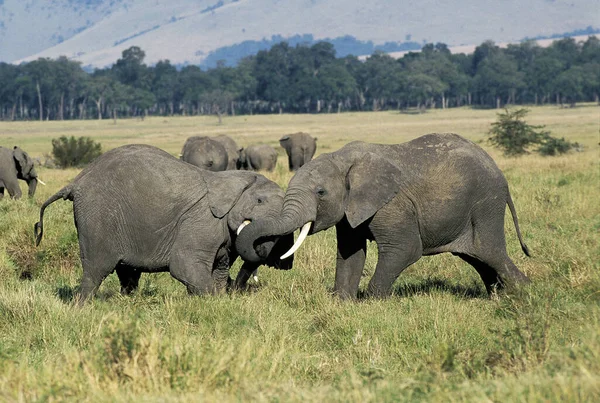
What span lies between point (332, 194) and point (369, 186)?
1.10ft

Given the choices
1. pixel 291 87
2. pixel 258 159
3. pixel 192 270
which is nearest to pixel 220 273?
pixel 192 270

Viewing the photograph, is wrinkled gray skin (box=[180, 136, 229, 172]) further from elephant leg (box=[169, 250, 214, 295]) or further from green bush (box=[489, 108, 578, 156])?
green bush (box=[489, 108, 578, 156])

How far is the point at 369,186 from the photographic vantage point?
7.30 m

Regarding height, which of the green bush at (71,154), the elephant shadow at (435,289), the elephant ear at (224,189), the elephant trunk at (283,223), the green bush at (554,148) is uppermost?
the elephant ear at (224,189)

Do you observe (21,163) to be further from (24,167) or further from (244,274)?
(244,274)

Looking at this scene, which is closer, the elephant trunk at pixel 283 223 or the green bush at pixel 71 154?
the elephant trunk at pixel 283 223

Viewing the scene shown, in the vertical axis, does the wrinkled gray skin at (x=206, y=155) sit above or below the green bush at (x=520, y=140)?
above

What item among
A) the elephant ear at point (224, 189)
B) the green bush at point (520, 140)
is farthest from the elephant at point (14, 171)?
the green bush at point (520, 140)

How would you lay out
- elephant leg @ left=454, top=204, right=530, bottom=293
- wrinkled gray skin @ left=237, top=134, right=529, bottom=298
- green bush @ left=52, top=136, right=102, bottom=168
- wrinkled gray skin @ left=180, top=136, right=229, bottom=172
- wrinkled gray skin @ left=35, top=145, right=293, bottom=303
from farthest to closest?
green bush @ left=52, top=136, right=102, bottom=168 → wrinkled gray skin @ left=180, top=136, right=229, bottom=172 → elephant leg @ left=454, top=204, right=530, bottom=293 → wrinkled gray skin @ left=35, top=145, right=293, bottom=303 → wrinkled gray skin @ left=237, top=134, right=529, bottom=298

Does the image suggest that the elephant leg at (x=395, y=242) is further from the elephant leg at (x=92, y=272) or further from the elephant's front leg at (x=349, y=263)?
the elephant leg at (x=92, y=272)

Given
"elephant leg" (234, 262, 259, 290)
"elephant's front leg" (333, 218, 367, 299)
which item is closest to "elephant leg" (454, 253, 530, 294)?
"elephant's front leg" (333, 218, 367, 299)

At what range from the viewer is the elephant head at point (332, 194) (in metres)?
7.04

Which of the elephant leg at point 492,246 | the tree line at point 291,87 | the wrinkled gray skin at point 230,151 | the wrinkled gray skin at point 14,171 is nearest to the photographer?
the elephant leg at point 492,246

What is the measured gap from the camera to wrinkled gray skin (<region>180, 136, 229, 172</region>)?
20.5 m
